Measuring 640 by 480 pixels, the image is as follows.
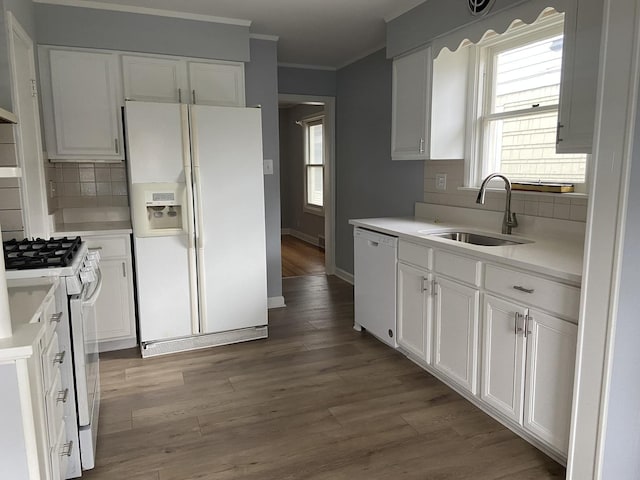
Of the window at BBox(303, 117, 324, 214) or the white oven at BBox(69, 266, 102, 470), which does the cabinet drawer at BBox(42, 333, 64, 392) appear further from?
the window at BBox(303, 117, 324, 214)

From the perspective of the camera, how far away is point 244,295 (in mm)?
3518

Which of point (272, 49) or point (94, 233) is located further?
point (272, 49)

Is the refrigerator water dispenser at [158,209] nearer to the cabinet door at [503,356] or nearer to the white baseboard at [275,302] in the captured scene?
the white baseboard at [275,302]

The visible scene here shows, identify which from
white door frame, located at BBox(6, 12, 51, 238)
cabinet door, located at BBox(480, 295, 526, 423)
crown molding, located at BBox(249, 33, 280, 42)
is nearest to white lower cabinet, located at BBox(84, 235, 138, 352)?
white door frame, located at BBox(6, 12, 51, 238)

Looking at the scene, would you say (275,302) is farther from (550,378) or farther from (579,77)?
(579,77)

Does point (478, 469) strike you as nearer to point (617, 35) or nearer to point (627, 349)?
point (627, 349)

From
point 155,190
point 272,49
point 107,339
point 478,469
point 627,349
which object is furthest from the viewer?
point 272,49

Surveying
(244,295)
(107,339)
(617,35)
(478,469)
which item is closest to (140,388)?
(107,339)

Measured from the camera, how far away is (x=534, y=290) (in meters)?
2.07

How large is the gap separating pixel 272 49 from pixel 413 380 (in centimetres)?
296

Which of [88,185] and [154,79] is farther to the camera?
[88,185]

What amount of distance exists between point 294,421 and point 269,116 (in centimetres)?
267

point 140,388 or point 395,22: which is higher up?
point 395,22

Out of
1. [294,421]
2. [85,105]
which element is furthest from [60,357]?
[85,105]
